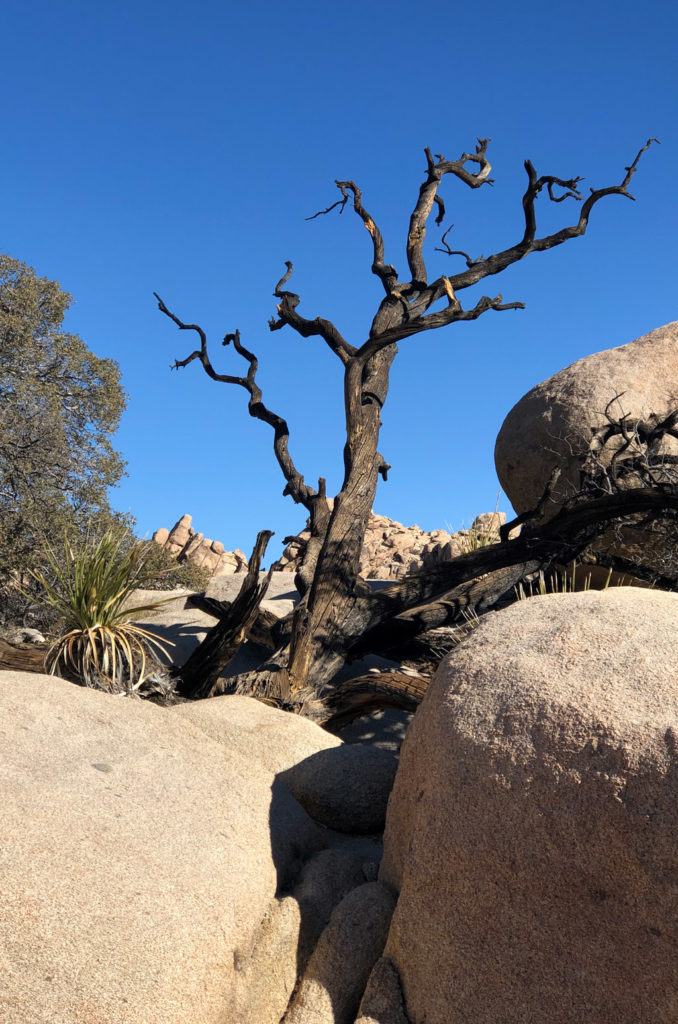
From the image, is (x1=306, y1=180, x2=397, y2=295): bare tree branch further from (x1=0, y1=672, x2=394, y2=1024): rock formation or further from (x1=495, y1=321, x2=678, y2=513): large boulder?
(x1=0, y1=672, x2=394, y2=1024): rock formation

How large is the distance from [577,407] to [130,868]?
10.6m

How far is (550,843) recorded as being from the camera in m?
4.14

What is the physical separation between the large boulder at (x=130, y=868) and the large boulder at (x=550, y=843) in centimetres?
93

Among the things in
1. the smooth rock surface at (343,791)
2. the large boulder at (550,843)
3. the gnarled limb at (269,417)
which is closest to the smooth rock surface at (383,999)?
the large boulder at (550,843)

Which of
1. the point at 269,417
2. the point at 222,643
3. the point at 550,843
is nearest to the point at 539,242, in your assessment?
the point at 269,417

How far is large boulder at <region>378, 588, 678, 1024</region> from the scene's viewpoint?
Answer: 3.95m

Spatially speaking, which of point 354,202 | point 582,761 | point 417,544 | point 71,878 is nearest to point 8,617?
point 354,202

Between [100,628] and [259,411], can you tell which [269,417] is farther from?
[100,628]

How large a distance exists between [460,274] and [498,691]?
1170cm

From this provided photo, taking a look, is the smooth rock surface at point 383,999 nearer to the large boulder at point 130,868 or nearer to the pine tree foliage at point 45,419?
the large boulder at point 130,868

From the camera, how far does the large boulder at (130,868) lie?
13.8 ft

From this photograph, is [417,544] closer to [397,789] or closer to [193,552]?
[193,552]

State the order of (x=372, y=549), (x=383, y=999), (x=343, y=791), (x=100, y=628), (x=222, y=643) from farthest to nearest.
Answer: (x=372, y=549) → (x=222, y=643) → (x=100, y=628) → (x=343, y=791) → (x=383, y=999)

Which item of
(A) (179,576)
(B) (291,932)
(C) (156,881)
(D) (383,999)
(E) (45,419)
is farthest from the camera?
(A) (179,576)
